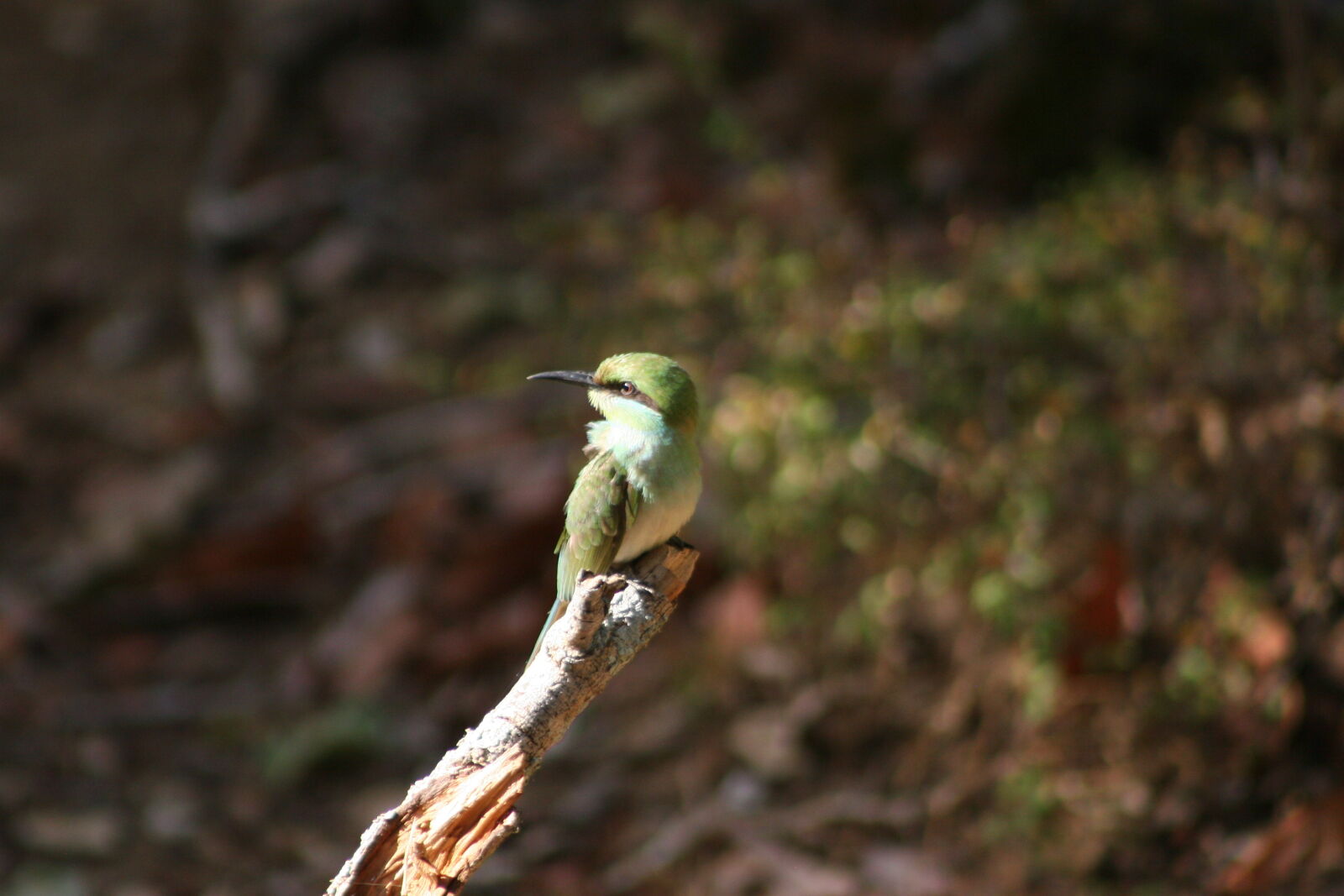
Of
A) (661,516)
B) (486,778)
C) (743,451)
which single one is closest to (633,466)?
(661,516)

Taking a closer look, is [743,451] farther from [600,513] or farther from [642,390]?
[642,390]

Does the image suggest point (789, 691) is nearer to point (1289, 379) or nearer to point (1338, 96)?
point (1289, 379)

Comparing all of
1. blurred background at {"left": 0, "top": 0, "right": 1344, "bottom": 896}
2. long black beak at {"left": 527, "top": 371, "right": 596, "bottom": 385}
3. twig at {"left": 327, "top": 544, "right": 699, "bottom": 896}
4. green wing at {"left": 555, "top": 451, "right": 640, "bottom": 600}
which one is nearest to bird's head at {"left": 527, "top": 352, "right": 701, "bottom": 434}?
long black beak at {"left": 527, "top": 371, "right": 596, "bottom": 385}

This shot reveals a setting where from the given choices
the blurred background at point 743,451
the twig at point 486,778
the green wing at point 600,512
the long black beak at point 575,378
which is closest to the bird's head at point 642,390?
the long black beak at point 575,378

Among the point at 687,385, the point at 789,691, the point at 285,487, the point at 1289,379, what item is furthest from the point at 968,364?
the point at 285,487

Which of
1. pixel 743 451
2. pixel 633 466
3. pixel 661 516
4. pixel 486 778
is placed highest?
pixel 743 451

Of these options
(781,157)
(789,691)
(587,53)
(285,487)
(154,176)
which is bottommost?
(789,691)
